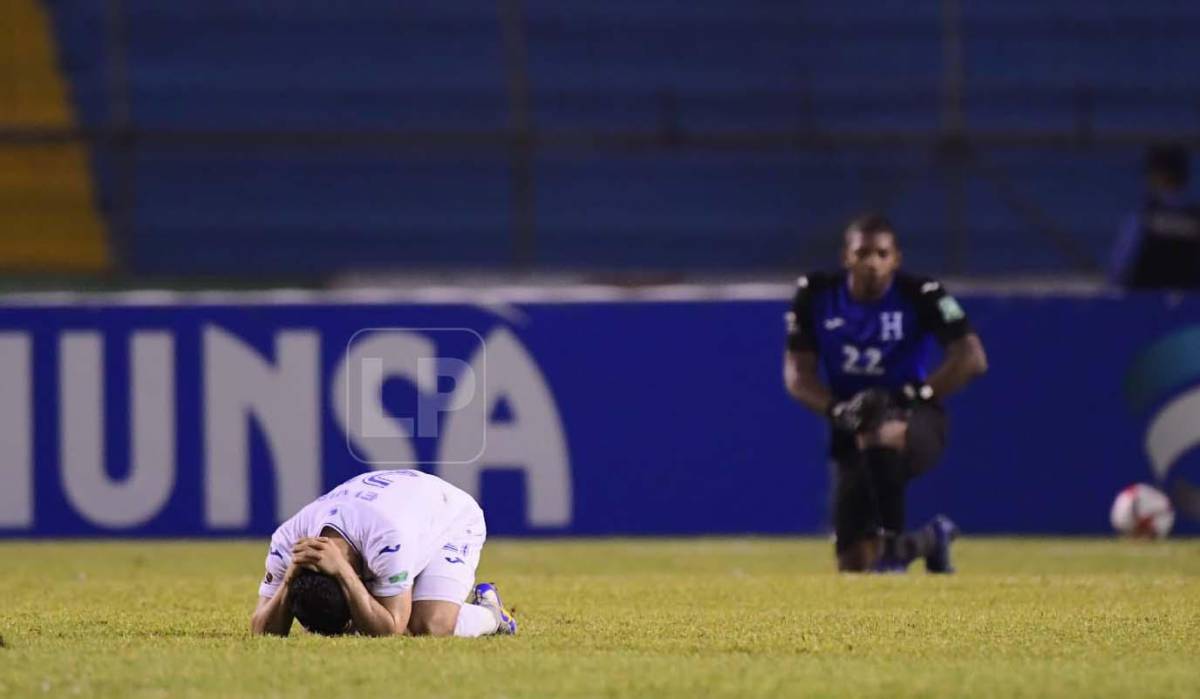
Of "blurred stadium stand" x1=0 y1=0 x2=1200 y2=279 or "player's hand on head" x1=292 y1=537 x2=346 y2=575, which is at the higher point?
"blurred stadium stand" x1=0 y1=0 x2=1200 y2=279

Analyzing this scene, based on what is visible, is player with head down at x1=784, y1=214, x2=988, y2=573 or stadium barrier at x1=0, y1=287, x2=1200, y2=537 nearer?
player with head down at x1=784, y1=214, x2=988, y2=573

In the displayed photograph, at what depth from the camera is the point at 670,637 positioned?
697cm

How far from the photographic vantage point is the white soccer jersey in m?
6.45

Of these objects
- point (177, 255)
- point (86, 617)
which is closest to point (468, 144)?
point (177, 255)

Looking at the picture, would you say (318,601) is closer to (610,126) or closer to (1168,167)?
(1168,167)

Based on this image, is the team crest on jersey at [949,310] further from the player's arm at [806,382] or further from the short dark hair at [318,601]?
the short dark hair at [318,601]

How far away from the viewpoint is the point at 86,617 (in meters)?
7.67

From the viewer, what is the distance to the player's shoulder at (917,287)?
10188mm

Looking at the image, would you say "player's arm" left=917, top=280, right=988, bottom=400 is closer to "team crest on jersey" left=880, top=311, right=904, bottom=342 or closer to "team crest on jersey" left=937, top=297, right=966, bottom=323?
"team crest on jersey" left=937, top=297, right=966, bottom=323

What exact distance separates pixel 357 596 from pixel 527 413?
251 inches

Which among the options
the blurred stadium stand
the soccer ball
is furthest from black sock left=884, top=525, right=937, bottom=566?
the blurred stadium stand

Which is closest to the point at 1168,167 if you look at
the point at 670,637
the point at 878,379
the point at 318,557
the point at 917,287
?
the point at 917,287

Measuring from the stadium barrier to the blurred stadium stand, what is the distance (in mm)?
5756

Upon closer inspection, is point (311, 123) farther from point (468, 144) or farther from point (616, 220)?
point (616, 220)
